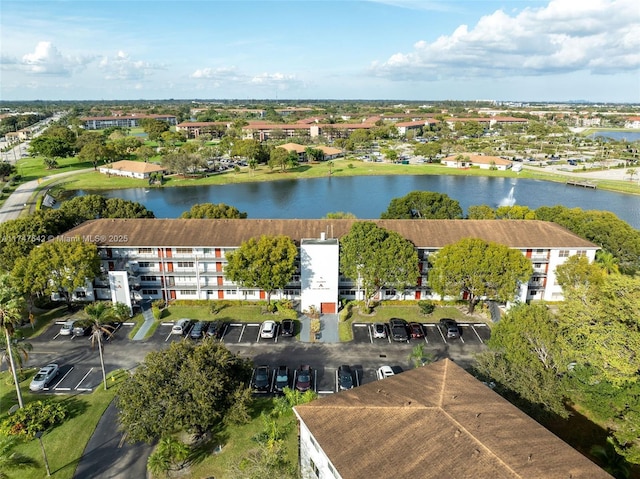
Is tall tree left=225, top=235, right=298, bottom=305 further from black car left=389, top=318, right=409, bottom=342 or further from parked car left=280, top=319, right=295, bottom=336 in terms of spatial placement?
black car left=389, top=318, right=409, bottom=342

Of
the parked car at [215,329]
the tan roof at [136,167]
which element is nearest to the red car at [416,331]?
the parked car at [215,329]

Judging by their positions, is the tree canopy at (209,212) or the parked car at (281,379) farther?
the tree canopy at (209,212)

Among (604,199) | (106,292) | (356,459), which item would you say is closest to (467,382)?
(356,459)

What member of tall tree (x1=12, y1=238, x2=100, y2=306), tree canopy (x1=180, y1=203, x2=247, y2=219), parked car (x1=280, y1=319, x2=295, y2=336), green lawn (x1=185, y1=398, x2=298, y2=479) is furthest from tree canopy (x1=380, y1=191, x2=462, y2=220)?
green lawn (x1=185, y1=398, x2=298, y2=479)

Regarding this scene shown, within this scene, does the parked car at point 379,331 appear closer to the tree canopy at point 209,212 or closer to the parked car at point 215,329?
the parked car at point 215,329

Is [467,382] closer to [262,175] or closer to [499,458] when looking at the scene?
[499,458]

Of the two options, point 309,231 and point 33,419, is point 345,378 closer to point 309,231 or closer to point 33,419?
point 309,231

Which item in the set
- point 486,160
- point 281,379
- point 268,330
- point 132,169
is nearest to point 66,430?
point 281,379
